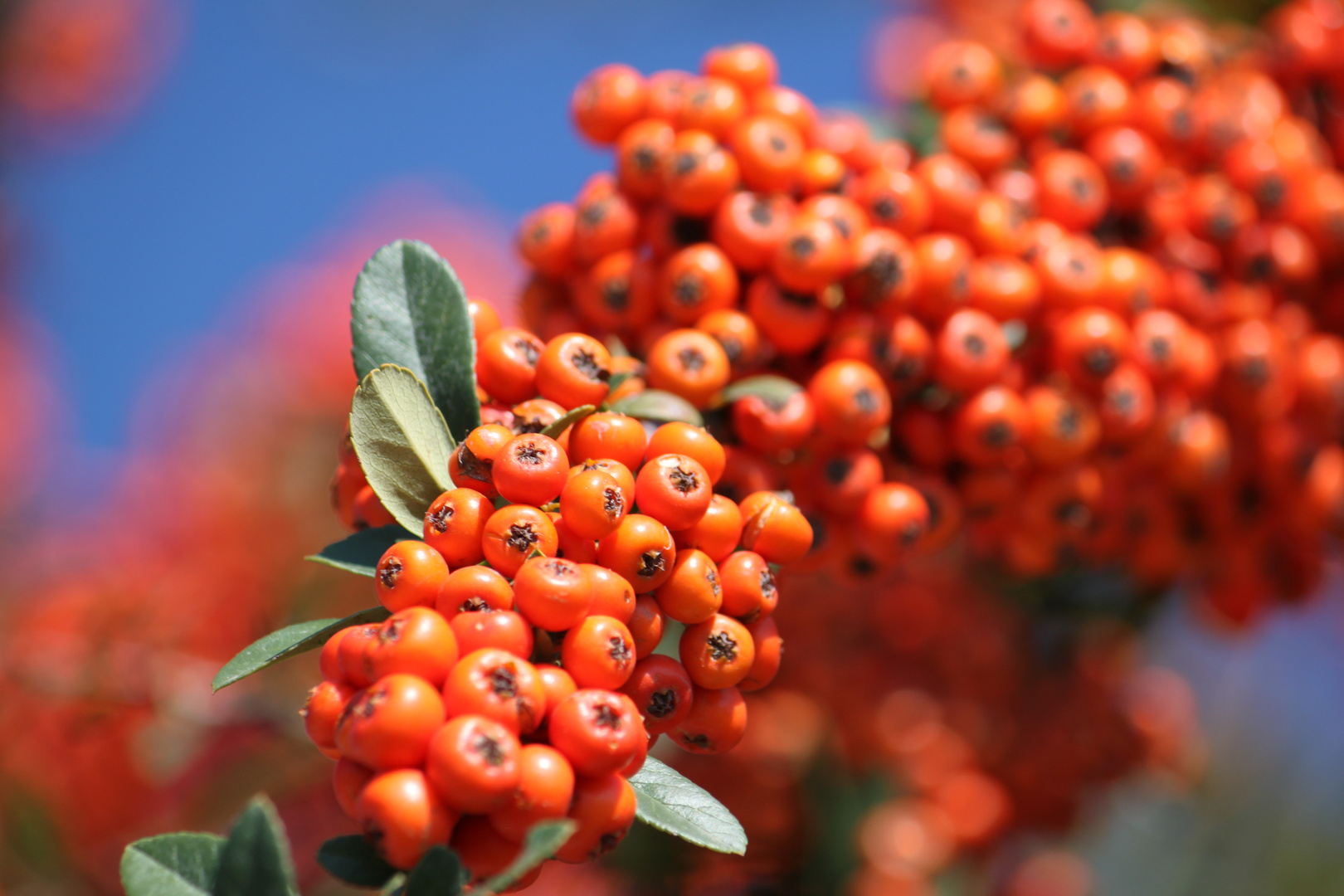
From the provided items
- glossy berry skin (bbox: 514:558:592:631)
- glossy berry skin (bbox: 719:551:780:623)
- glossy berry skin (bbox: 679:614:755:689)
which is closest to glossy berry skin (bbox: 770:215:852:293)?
glossy berry skin (bbox: 719:551:780:623)

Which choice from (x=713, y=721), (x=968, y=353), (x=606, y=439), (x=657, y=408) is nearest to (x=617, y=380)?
(x=657, y=408)

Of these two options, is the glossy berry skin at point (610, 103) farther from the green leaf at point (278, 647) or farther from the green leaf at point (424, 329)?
the green leaf at point (278, 647)

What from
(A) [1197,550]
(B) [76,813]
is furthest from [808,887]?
(B) [76,813]

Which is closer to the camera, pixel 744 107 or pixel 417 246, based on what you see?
pixel 417 246

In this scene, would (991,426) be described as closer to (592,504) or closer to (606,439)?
(606,439)

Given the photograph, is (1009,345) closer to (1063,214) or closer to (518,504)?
(1063,214)
